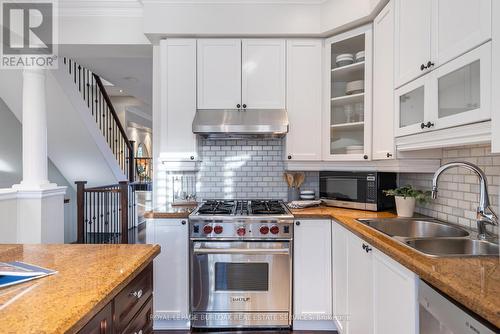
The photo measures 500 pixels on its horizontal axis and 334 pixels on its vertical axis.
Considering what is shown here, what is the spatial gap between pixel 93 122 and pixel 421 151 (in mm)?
4387

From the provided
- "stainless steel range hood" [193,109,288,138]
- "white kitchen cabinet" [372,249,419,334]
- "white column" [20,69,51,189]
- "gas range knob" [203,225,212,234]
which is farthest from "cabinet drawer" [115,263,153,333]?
"white column" [20,69,51,189]

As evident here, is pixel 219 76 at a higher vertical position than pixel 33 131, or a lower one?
higher

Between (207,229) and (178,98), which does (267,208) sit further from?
(178,98)

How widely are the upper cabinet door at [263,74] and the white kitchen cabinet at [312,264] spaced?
1.14 meters

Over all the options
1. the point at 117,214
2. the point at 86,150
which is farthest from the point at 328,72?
the point at 117,214

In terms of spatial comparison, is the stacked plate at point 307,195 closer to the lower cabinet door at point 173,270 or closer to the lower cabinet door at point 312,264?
the lower cabinet door at point 312,264

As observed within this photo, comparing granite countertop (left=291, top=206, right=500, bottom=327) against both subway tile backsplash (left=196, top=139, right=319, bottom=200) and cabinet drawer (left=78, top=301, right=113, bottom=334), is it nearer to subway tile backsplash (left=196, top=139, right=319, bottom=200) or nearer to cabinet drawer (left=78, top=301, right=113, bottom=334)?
cabinet drawer (left=78, top=301, right=113, bottom=334)

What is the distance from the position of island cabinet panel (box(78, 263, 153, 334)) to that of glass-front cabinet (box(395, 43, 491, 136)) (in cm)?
163

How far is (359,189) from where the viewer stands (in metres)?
2.55

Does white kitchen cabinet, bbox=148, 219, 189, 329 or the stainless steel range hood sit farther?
the stainless steel range hood

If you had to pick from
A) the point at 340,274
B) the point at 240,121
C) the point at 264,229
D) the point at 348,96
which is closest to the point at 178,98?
the point at 240,121

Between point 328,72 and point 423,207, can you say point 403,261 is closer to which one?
point 423,207

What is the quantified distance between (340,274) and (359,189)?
0.74 meters

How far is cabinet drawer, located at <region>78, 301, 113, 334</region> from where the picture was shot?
2.94 ft
